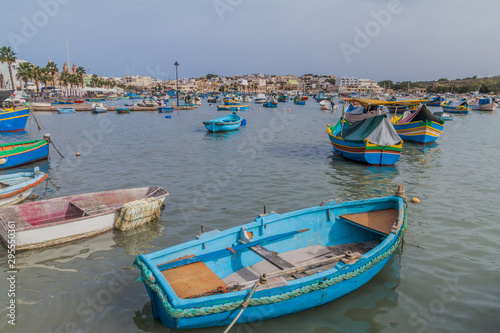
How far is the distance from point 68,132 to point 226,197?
Result: 2809 centimetres

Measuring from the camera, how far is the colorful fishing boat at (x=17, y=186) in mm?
11234

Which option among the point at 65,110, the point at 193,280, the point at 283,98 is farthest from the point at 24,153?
the point at 283,98

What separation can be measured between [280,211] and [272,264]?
469 cm

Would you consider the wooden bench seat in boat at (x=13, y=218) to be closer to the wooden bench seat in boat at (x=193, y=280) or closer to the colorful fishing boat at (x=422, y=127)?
the wooden bench seat in boat at (x=193, y=280)

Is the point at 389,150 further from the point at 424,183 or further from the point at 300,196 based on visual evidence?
the point at 300,196

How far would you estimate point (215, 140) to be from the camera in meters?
29.0

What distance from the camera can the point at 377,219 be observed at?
8727 millimetres

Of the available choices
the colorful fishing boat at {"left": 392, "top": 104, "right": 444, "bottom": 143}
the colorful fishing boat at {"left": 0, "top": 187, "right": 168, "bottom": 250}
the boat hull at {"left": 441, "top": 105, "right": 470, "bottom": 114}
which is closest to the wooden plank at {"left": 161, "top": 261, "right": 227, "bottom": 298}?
the colorful fishing boat at {"left": 0, "top": 187, "right": 168, "bottom": 250}

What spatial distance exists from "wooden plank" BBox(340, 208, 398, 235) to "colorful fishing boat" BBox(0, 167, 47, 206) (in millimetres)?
11394

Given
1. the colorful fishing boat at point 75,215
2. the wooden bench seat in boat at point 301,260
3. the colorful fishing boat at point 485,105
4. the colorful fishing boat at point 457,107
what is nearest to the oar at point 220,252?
the wooden bench seat in boat at point 301,260

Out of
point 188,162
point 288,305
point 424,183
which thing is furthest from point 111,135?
point 288,305

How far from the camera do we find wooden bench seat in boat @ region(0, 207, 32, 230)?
8.70 m

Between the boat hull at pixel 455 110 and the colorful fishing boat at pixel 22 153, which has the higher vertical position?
the boat hull at pixel 455 110

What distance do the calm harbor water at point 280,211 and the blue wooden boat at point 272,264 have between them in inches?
24.4
